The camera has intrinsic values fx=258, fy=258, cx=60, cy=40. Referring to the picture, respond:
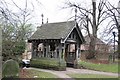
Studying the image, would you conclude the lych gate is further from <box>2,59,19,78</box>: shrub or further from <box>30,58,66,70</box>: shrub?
<box>2,59,19,78</box>: shrub

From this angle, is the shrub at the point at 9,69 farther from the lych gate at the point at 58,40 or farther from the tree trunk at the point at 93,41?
the tree trunk at the point at 93,41

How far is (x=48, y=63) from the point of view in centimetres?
2655

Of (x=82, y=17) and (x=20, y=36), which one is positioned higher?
(x=82, y=17)

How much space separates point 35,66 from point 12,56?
769cm

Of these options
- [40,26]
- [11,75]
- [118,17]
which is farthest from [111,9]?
[11,75]

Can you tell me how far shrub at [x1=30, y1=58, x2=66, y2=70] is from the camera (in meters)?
25.3

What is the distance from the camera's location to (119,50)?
40.6 metres

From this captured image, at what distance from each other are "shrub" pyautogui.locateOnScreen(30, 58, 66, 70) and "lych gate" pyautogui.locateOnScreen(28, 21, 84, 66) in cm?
64

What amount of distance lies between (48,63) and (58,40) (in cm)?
258

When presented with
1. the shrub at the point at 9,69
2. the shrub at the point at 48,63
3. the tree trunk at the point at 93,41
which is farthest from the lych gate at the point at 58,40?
the shrub at the point at 9,69

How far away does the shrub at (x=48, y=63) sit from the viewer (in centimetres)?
2534

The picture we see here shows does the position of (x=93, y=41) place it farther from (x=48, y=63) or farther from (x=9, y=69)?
(x=9, y=69)

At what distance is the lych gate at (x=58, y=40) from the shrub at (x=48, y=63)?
643 millimetres

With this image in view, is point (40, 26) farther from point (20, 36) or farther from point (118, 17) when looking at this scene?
point (118, 17)
